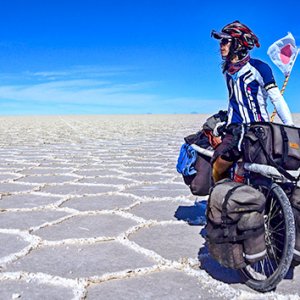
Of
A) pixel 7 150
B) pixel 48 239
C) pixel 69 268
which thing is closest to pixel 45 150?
pixel 7 150

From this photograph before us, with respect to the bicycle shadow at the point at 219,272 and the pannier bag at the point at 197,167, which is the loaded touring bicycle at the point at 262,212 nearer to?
the bicycle shadow at the point at 219,272

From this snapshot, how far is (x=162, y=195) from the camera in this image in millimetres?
4453

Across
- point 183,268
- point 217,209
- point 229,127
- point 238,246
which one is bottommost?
point 183,268

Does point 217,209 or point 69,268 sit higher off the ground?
point 217,209

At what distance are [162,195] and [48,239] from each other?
1.66m

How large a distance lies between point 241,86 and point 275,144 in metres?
0.52

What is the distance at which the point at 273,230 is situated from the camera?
227cm

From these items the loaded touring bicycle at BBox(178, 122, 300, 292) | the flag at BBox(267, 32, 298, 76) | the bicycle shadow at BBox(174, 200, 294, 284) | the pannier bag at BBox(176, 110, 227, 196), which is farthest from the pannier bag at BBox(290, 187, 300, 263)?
the flag at BBox(267, 32, 298, 76)

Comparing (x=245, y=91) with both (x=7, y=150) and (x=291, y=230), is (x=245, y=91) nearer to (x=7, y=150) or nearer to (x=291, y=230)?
(x=291, y=230)

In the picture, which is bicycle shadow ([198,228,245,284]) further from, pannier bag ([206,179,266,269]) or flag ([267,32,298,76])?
Result: flag ([267,32,298,76])

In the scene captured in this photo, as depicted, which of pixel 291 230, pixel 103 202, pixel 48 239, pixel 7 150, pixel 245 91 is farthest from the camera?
pixel 7 150

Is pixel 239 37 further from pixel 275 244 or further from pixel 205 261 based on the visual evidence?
pixel 205 261

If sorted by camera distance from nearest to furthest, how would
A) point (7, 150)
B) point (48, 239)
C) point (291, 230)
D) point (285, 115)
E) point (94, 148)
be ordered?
point (291, 230) < point (285, 115) < point (48, 239) < point (7, 150) < point (94, 148)

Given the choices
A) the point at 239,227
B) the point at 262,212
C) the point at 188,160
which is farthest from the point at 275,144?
the point at 188,160
